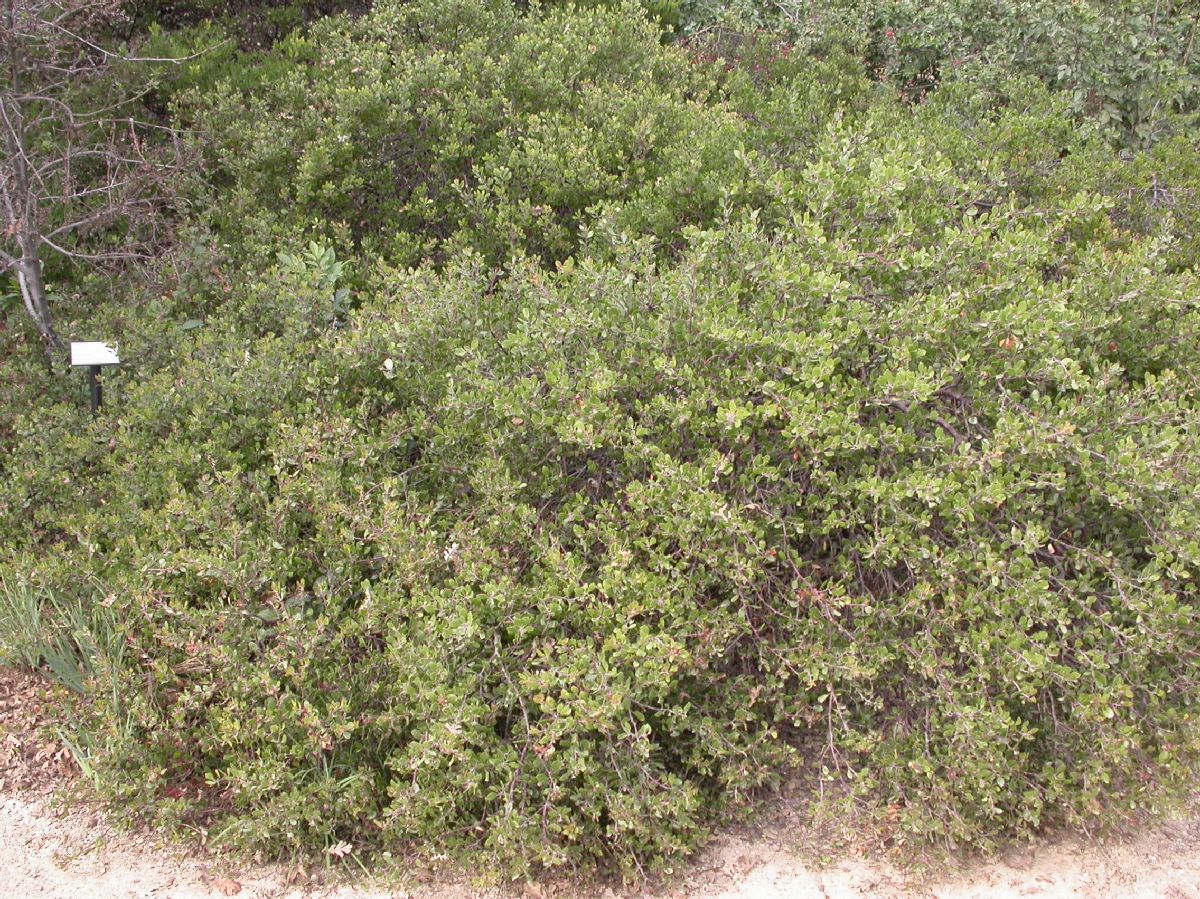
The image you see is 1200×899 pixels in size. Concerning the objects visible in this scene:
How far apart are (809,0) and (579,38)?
235cm

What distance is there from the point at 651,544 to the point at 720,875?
981 mm

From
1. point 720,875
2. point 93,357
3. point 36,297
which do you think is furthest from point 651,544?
point 36,297

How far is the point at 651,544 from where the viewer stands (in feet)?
10.9

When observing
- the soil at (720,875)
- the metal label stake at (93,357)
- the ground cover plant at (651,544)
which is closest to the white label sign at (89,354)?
the metal label stake at (93,357)

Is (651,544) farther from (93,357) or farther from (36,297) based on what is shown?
(36,297)

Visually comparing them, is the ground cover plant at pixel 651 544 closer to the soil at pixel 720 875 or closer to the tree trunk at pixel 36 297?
the soil at pixel 720 875

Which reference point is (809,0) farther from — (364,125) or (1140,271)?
(1140,271)

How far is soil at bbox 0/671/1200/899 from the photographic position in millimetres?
3061

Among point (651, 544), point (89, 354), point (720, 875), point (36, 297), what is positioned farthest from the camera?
point (36, 297)

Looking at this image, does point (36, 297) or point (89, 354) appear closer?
point (89, 354)

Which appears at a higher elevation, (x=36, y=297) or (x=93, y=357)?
(x=93, y=357)

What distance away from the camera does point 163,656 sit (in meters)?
3.48

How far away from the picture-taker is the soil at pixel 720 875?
3.06 metres

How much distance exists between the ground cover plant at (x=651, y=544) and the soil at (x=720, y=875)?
0.32ft
